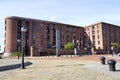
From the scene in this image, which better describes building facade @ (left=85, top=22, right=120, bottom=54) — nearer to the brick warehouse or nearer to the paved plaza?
the brick warehouse

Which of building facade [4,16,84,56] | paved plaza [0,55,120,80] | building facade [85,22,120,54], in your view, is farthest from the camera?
building facade [85,22,120,54]

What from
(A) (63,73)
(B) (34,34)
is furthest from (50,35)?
(A) (63,73)

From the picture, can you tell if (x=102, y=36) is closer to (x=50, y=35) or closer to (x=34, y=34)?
(x=50, y=35)

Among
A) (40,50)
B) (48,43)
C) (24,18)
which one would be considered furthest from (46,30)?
(40,50)

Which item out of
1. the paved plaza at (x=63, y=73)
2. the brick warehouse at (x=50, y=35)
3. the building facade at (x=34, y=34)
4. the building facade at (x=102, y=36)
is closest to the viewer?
the paved plaza at (x=63, y=73)

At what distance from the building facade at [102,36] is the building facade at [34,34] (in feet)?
24.1

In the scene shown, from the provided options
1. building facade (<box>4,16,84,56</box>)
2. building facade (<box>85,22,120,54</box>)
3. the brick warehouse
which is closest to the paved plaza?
the brick warehouse

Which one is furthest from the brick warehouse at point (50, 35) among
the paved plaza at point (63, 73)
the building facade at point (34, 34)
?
the paved plaza at point (63, 73)

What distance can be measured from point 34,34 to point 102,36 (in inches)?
1343

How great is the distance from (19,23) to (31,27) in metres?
5.74

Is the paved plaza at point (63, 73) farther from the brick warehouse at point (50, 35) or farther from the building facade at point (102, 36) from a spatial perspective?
the building facade at point (102, 36)

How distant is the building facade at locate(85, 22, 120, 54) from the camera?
3487 inches

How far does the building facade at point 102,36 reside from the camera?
88.6m

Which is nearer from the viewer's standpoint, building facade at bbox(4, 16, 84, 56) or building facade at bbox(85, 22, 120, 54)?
building facade at bbox(4, 16, 84, 56)
